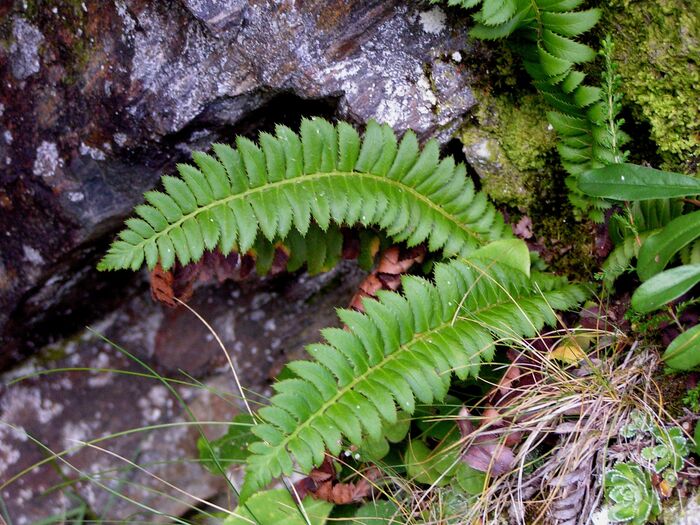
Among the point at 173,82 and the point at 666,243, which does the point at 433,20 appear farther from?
the point at 666,243

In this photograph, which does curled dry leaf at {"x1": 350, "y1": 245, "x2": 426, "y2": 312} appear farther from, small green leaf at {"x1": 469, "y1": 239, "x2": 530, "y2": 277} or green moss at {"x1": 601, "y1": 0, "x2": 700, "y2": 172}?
green moss at {"x1": 601, "y1": 0, "x2": 700, "y2": 172}

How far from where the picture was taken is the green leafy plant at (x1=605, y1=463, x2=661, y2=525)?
6.06ft

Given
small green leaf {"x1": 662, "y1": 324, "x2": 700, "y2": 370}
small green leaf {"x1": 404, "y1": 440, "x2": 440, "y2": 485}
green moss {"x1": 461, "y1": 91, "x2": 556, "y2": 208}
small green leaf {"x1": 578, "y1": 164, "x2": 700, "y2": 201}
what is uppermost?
green moss {"x1": 461, "y1": 91, "x2": 556, "y2": 208}

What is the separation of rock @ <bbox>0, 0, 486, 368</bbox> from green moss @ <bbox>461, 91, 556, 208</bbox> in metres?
0.09

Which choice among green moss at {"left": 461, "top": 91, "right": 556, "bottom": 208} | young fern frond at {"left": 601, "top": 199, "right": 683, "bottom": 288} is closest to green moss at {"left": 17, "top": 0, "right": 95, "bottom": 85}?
green moss at {"left": 461, "top": 91, "right": 556, "bottom": 208}

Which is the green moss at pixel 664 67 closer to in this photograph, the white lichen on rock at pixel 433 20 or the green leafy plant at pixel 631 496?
the white lichen on rock at pixel 433 20

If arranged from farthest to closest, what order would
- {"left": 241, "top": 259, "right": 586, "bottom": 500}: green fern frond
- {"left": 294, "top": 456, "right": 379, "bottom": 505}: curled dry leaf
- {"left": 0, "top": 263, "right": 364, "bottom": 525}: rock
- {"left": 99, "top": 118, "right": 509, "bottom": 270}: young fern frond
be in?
{"left": 0, "top": 263, "right": 364, "bottom": 525}: rock
{"left": 294, "top": 456, "right": 379, "bottom": 505}: curled dry leaf
{"left": 99, "top": 118, "right": 509, "bottom": 270}: young fern frond
{"left": 241, "top": 259, "right": 586, "bottom": 500}: green fern frond

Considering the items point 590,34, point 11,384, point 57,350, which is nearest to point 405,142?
point 590,34

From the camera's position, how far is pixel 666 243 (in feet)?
6.34

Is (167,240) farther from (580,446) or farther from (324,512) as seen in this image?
(580,446)

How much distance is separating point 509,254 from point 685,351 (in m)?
0.59

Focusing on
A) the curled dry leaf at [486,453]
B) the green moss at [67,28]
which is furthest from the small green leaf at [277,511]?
the green moss at [67,28]

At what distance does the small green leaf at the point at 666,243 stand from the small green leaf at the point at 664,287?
0.06 metres

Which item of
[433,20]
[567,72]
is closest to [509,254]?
[567,72]
